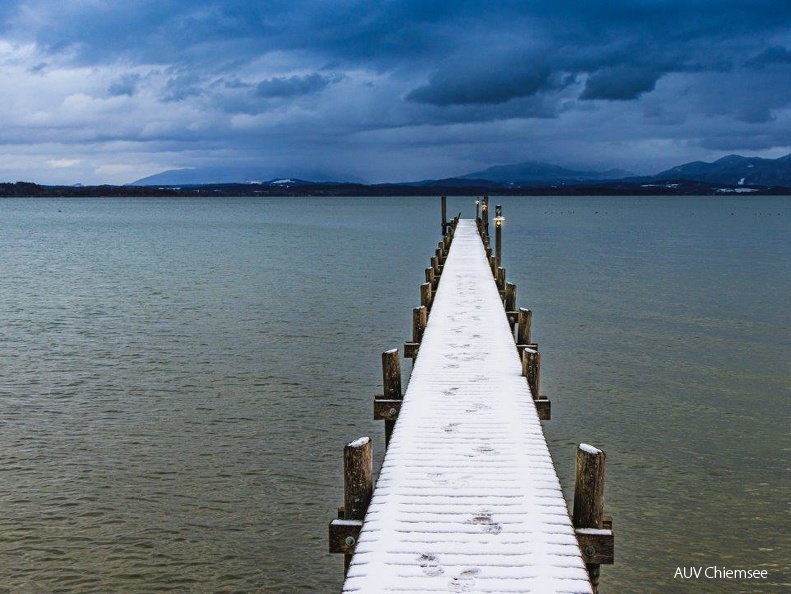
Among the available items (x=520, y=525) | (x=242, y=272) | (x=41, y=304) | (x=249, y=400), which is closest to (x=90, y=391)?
(x=249, y=400)

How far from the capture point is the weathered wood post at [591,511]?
6.81 m

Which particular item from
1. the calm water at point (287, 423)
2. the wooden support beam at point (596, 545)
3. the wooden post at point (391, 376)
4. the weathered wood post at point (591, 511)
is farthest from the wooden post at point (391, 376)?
the wooden support beam at point (596, 545)

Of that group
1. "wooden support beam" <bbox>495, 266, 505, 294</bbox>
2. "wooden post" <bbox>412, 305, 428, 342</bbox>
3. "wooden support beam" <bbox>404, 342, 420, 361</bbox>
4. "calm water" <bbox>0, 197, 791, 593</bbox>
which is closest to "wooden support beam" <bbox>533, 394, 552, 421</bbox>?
"calm water" <bbox>0, 197, 791, 593</bbox>

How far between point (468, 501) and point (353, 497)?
1.05 meters

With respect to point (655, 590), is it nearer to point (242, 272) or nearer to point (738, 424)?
point (738, 424)

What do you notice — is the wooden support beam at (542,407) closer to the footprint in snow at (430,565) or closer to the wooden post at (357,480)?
the wooden post at (357,480)

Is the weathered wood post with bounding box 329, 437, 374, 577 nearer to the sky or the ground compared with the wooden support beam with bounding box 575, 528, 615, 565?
nearer to the sky

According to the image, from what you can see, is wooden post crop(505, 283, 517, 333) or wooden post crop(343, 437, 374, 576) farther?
wooden post crop(505, 283, 517, 333)

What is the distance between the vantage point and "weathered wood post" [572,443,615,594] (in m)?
6.81

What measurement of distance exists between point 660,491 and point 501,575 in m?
6.85

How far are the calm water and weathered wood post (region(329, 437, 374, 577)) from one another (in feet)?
8.71

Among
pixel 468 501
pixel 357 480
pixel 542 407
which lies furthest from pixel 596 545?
pixel 542 407

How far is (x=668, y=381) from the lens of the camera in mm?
18297

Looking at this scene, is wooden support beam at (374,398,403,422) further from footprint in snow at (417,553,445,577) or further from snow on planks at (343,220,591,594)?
footprint in snow at (417,553,445,577)
